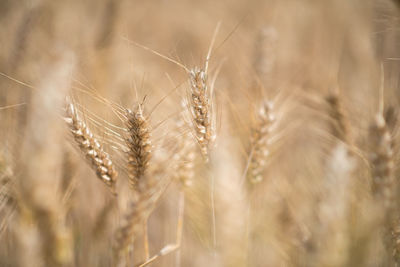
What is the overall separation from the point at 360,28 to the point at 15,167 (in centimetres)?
266

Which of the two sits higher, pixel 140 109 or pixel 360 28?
pixel 360 28

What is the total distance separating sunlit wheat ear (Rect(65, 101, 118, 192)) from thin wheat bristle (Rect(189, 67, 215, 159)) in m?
0.29

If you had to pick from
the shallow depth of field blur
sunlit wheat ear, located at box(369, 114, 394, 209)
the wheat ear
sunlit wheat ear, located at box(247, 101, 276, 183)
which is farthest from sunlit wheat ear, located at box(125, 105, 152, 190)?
the wheat ear

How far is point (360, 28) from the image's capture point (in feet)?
7.18

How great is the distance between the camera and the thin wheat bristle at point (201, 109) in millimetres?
762

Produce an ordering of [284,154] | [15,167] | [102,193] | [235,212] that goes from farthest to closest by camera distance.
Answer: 1. [284,154]
2. [102,193]
3. [15,167]
4. [235,212]

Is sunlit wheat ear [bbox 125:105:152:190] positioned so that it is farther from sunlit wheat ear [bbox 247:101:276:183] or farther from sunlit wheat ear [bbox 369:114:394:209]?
sunlit wheat ear [bbox 369:114:394:209]

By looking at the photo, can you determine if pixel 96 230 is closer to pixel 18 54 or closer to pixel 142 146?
pixel 142 146

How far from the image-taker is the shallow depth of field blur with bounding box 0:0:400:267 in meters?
0.68

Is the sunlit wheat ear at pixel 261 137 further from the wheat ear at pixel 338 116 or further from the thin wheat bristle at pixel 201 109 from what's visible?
the wheat ear at pixel 338 116

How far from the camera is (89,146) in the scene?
75cm

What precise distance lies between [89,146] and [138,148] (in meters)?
0.15

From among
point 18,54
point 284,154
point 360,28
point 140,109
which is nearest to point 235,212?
point 140,109

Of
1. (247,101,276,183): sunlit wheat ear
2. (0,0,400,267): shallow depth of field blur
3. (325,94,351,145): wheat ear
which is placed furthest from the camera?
(325,94,351,145): wheat ear
